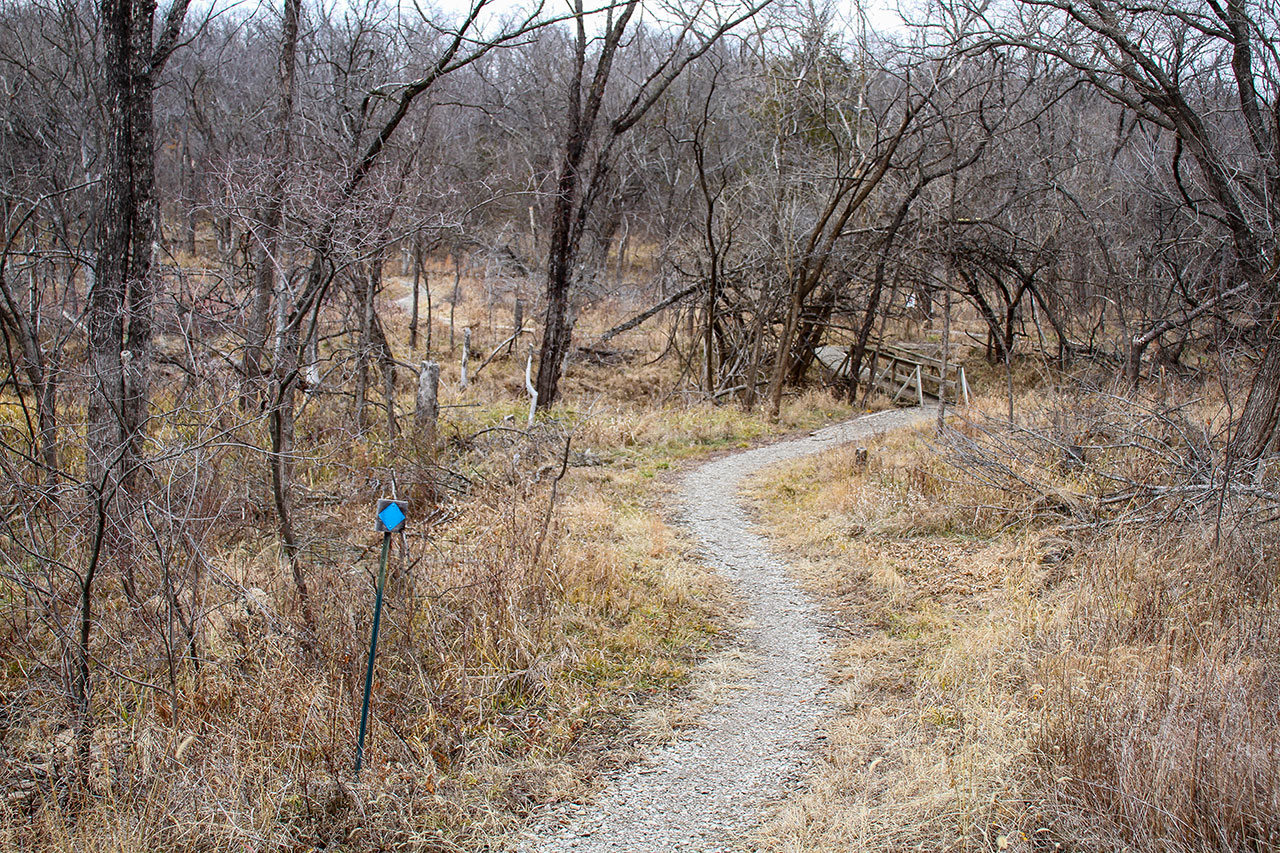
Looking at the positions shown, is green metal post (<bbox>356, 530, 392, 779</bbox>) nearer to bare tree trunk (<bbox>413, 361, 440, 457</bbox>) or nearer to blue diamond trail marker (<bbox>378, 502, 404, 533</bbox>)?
blue diamond trail marker (<bbox>378, 502, 404, 533</bbox>)

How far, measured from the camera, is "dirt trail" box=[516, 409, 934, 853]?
149 inches

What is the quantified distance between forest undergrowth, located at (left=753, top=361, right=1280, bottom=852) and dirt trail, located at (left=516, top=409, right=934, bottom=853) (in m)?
0.19

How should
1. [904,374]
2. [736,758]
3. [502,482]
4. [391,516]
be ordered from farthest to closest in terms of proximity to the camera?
[904,374], [502,482], [736,758], [391,516]

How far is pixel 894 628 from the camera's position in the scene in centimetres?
581

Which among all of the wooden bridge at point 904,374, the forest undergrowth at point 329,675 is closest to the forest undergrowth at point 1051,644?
the forest undergrowth at point 329,675

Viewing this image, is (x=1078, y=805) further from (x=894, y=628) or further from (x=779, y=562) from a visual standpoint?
(x=779, y=562)

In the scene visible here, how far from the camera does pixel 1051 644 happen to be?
16.2ft

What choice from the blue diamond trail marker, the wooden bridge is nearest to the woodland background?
the blue diamond trail marker

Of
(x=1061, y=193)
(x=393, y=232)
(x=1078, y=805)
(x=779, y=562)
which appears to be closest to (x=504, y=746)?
(x=1078, y=805)

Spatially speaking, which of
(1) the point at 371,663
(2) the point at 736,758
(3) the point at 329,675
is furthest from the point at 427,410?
(2) the point at 736,758

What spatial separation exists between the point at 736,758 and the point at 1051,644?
204 centimetres

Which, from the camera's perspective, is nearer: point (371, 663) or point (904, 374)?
point (371, 663)

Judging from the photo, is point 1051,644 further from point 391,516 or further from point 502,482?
point 502,482

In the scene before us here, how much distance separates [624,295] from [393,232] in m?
18.9
